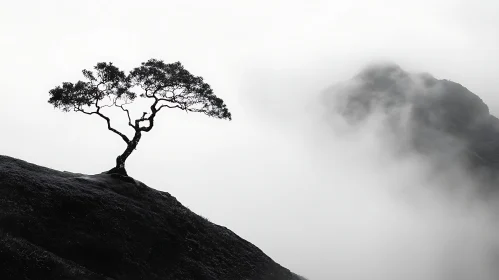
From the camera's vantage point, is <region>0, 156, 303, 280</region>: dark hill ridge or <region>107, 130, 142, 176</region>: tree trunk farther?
<region>107, 130, 142, 176</region>: tree trunk

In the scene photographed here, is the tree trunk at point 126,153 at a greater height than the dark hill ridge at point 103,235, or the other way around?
the tree trunk at point 126,153

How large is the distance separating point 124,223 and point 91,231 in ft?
15.0

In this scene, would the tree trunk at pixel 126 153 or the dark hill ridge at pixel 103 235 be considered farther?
the tree trunk at pixel 126 153

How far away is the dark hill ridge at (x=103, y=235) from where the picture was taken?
24.0m

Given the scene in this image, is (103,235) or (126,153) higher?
(126,153)

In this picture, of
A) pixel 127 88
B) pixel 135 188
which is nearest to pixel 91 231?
pixel 135 188

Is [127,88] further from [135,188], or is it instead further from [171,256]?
[171,256]

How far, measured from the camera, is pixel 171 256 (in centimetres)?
3566

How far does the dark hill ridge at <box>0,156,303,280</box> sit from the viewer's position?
78.7 ft

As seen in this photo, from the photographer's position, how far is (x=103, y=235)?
3122 cm

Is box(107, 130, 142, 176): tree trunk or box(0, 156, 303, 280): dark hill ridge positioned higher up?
box(107, 130, 142, 176): tree trunk

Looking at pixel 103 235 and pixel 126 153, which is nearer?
pixel 103 235

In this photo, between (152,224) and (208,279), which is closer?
(208,279)

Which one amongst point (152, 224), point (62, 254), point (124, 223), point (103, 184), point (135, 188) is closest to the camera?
point (62, 254)
